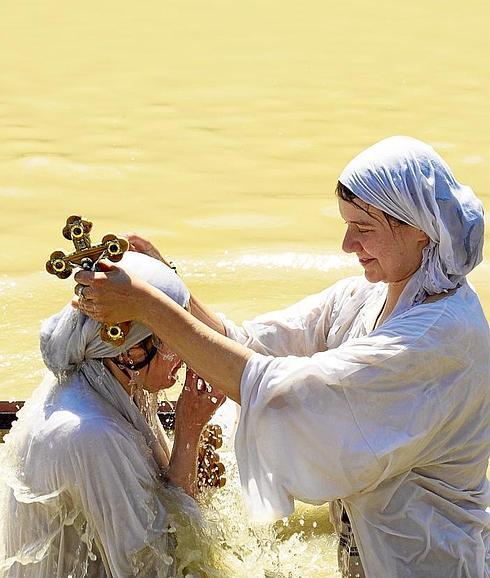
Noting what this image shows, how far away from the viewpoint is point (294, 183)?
27.8 feet

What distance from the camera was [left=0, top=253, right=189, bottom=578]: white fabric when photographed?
10.4ft

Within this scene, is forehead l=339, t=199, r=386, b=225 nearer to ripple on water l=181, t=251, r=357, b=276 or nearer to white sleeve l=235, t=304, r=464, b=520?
white sleeve l=235, t=304, r=464, b=520

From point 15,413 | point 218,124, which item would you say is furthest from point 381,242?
point 218,124

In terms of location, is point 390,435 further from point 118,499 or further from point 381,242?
point 118,499

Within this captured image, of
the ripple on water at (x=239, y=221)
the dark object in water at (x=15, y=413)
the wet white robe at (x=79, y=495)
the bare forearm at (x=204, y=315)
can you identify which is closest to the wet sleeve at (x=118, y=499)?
the wet white robe at (x=79, y=495)

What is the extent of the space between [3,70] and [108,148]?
2.58 meters

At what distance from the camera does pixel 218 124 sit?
977 cm

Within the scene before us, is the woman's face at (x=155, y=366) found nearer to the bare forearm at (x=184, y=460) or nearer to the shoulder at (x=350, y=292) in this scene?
the bare forearm at (x=184, y=460)

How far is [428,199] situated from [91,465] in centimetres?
109

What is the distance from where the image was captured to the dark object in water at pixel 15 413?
466cm

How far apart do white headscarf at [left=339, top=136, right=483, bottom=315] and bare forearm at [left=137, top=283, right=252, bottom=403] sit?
0.53m

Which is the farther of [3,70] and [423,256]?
[3,70]

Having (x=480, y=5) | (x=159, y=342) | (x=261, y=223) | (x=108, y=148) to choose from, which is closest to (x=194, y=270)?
(x=261, y=223)

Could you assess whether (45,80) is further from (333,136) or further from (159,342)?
(159,342)
